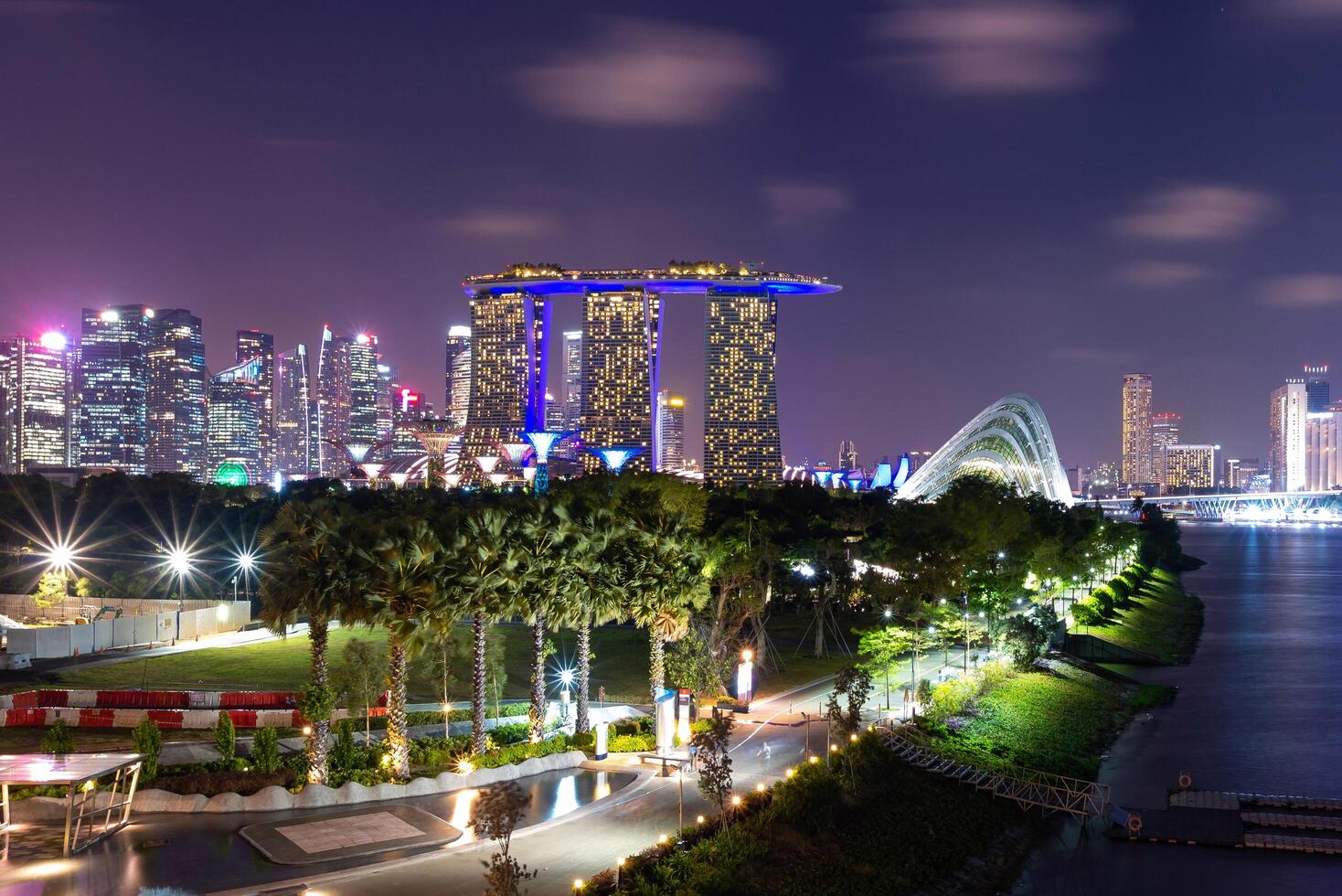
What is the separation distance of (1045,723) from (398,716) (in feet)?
96.6

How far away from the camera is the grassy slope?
7775 cm

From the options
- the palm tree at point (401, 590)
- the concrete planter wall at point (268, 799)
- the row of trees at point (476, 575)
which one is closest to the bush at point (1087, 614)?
the row of trees at point (476, 575)

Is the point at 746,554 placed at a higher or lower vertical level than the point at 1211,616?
higher

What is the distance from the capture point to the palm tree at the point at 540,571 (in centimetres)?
3475

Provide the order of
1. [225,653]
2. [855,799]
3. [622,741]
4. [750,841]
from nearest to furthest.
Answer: [750,841], [855,799], [622,741], [225,653]

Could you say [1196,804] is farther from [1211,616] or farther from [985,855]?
[1211,616]

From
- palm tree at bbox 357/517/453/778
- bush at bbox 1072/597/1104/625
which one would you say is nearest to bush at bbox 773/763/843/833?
palm tree at bbox 357/517/453/778

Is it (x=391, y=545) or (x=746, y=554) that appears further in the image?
(x=746, y=554)

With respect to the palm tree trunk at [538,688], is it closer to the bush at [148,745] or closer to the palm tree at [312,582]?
the palm tree at [312,582]

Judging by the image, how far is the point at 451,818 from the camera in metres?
28.8

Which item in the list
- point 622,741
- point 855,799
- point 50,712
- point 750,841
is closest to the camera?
point 750,841

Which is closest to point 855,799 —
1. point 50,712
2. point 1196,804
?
point 1196,804

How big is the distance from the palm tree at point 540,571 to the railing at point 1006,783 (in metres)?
11.0

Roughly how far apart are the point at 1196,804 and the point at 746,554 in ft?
67.3
